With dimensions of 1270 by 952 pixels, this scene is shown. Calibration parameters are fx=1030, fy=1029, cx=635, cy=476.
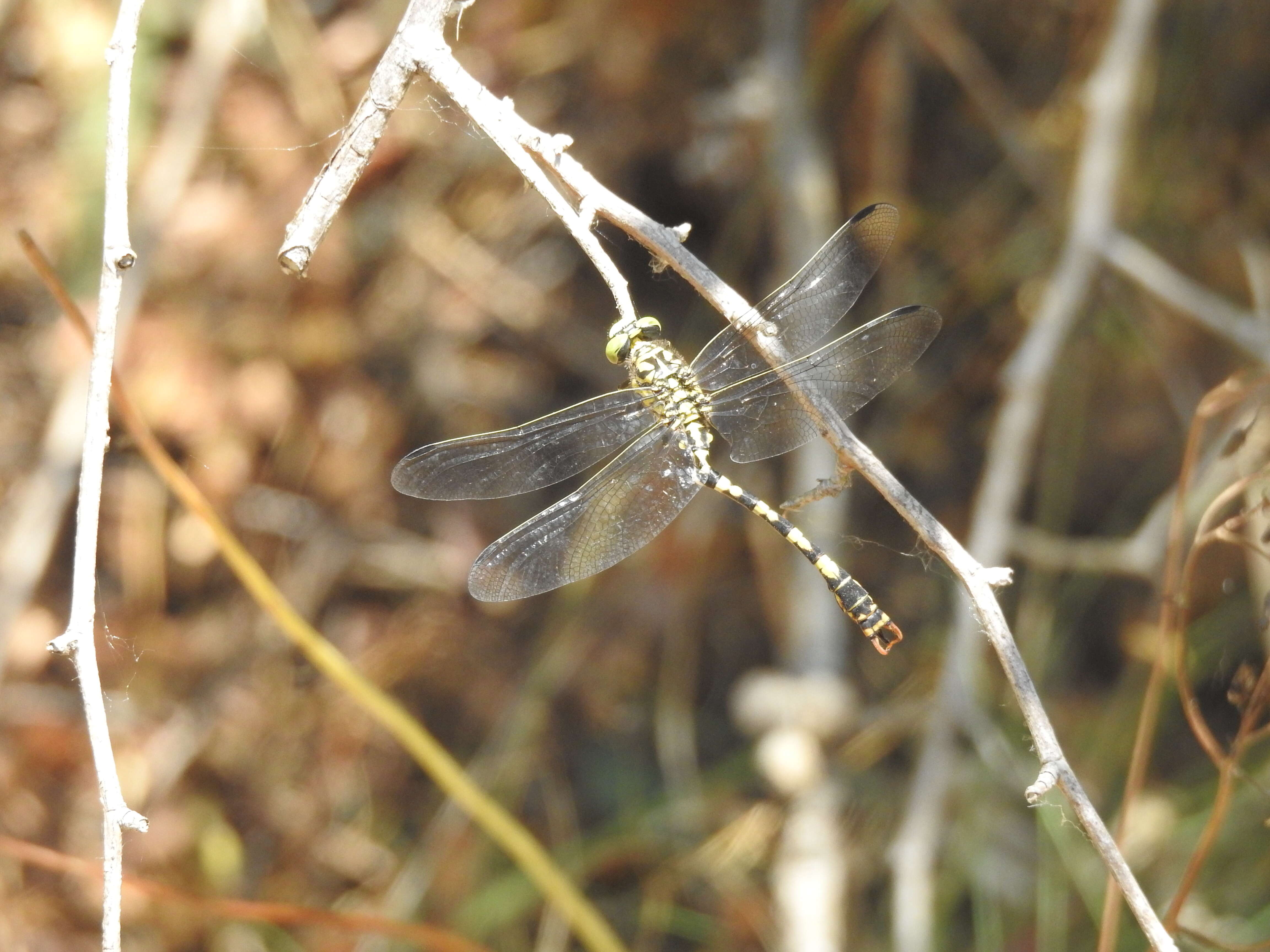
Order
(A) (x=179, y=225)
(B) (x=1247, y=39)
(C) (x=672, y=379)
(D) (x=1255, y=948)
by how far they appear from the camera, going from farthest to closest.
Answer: (B) (x=1247, y=39) → (A) (x=179, y=225) → (C) (x=672, y=379) → (D) (x=1255, y=948)

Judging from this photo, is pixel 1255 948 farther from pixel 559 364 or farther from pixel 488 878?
pixel 559 364

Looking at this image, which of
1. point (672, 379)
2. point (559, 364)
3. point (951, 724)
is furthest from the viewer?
point (559, 364)

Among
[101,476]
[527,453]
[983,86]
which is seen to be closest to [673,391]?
[527,453]

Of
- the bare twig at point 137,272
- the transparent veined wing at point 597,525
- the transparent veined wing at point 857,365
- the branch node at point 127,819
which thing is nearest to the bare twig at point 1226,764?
the transparent veined wing at point 857,365

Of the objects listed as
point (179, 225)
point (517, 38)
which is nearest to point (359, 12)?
point (517, 38)

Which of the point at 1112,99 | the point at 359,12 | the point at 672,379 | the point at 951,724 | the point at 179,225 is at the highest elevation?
the point at 359,12

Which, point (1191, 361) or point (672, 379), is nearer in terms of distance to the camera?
point (672, 379)

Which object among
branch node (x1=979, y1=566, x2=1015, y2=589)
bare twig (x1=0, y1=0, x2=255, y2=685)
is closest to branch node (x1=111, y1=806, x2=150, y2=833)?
branch node (x1=979, y1=566, x2=1015, y2=589)
